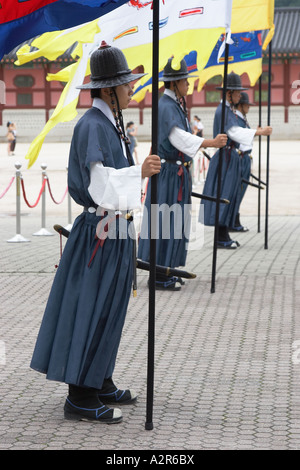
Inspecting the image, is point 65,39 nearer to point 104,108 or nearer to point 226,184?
point 104,108

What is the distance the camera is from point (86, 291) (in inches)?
178

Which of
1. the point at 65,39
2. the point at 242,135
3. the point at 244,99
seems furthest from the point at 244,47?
the point at 65,39

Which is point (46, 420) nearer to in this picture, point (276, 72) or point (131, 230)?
point (131, 230)

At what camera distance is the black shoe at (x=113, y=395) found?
487 cm

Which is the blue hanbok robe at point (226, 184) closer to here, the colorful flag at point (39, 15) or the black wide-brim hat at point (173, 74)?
the black wide-brim hat at point (173, 74)

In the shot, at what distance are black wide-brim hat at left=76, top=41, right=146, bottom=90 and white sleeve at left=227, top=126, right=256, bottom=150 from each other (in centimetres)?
614

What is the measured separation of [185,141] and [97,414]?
385 cm

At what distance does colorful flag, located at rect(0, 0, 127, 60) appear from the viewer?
4699 mm

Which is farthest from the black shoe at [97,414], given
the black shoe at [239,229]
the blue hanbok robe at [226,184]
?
the black shoe at [239,229]

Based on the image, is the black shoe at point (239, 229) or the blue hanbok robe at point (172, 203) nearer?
the blue hanbok robe at point (172, 203)

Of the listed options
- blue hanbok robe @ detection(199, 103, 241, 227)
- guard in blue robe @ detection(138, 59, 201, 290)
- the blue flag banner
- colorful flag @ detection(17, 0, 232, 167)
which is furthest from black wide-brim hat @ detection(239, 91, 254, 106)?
guard in blue robe @ detection(138, 59, 201, 290)

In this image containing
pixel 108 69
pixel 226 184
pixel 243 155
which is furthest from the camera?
pixel 243 155

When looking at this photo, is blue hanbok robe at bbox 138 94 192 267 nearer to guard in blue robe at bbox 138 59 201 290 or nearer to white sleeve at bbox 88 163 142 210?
guard in blue robe at bbox 138 59 201 290

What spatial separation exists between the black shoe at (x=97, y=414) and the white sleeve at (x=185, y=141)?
148 inches
